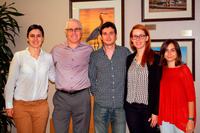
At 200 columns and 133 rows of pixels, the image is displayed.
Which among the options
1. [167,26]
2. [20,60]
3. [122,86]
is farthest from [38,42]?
[167,26]

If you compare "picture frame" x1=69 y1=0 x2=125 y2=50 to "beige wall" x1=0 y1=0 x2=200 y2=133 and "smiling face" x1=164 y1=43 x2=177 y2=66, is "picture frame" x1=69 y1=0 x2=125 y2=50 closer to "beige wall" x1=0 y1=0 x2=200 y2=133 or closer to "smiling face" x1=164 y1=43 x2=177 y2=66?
"beige wall" x1=0 y1=0 x2=200 y2=133

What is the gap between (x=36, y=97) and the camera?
6.54 ft

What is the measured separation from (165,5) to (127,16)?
0.70 metres

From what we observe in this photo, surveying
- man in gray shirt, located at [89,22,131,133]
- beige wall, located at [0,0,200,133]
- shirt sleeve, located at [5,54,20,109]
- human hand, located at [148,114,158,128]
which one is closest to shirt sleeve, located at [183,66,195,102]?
human hand, located at [148,114,158,128]

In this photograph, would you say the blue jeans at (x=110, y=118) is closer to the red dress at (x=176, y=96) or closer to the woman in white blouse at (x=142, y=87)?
the woman in white blouse at (x=142, y=87)

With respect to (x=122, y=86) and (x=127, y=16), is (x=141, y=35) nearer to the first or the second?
(x=122, y=86)

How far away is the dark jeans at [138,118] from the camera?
1.76 m

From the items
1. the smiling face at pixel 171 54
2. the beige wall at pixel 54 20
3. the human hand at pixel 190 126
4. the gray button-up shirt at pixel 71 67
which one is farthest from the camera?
the beige wall at pixel 54 20

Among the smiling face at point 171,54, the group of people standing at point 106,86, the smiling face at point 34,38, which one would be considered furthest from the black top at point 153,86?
the smiling face at point 34,38

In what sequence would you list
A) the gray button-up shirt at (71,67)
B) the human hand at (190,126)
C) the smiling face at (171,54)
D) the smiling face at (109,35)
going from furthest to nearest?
the gray button-up shirt at (71,67) → the smiling face at (109,35) → the smiling face at (171,54) → the human hand at (190,126)

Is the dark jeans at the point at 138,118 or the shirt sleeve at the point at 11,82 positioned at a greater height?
the shirt sleeve at the point at 11,82

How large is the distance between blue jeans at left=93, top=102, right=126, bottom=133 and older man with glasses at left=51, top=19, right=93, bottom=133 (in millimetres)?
193

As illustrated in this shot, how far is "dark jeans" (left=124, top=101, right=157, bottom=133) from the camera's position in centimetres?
176

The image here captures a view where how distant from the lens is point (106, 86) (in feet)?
6.58
